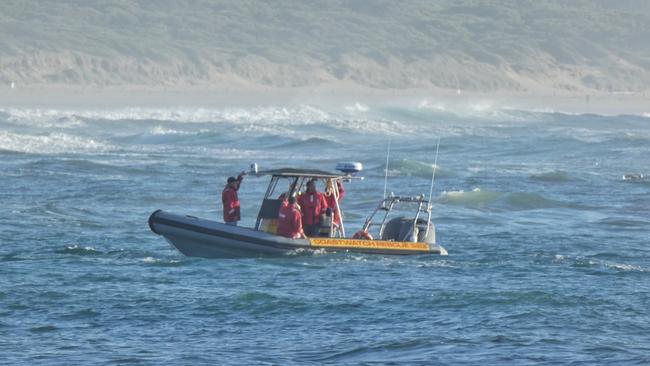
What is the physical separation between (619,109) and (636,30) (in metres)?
42.3

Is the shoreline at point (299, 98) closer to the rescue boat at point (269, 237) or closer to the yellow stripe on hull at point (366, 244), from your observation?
the rescue boat at point (269, 237)

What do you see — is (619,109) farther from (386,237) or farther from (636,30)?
(386,237)

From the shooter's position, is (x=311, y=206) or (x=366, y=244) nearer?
(x=366, y=244)

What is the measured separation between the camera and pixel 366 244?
2083 centimetres

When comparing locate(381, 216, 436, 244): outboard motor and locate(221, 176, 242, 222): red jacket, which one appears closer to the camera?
locate(221, 176, 242, 222): red jacket

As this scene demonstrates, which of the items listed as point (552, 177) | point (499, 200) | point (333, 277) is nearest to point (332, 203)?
point (333, 277)

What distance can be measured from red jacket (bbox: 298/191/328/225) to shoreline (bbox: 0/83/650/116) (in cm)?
6228

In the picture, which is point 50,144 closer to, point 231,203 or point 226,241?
point 231,203

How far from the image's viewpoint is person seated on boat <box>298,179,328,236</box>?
21.0 metres

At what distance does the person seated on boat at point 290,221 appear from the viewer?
2053 cm

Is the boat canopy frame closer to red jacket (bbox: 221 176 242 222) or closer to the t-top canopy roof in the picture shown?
the t-top canopy roof

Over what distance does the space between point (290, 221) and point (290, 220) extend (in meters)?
0.01

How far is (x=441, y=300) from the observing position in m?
17.8

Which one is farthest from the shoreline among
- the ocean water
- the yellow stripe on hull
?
the yellow stripe on hull
